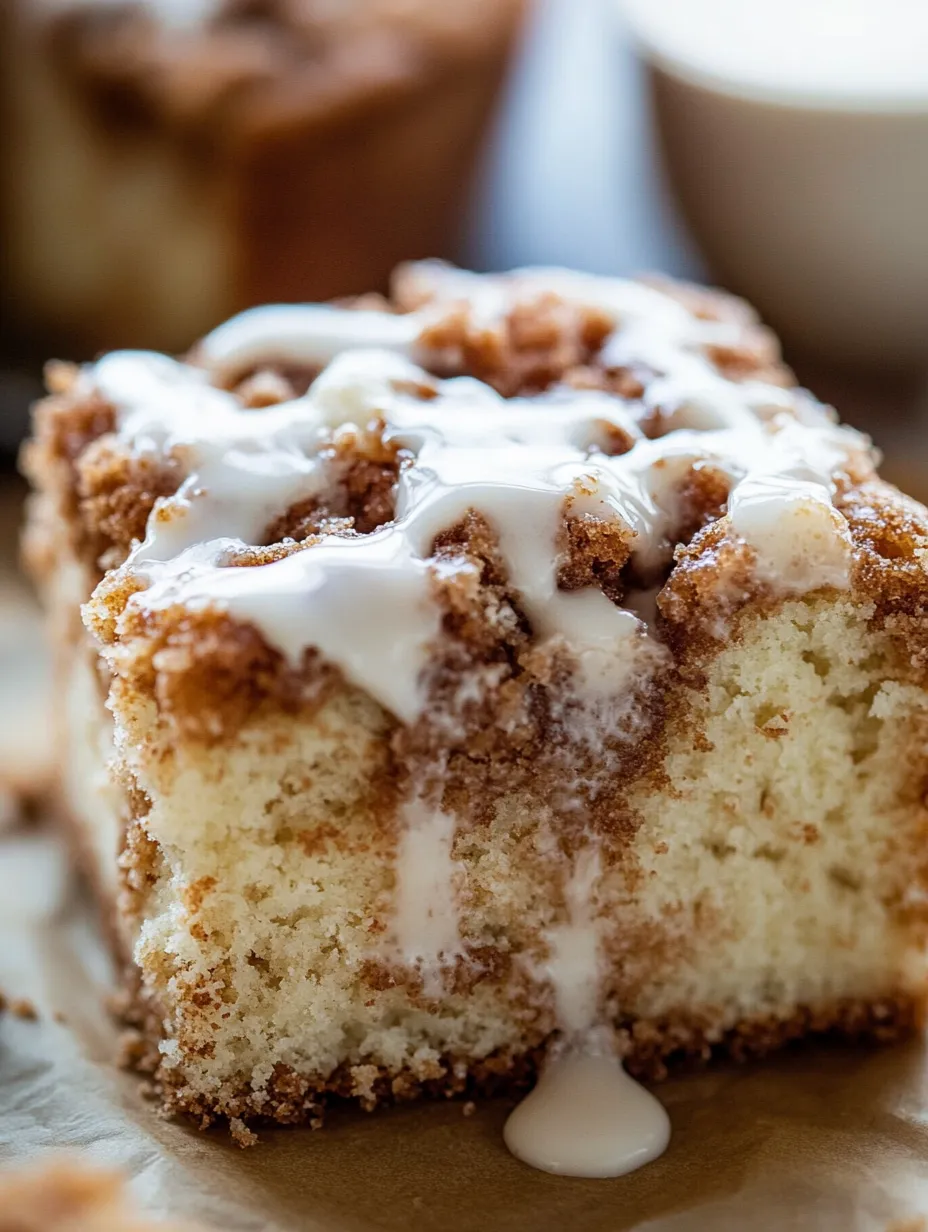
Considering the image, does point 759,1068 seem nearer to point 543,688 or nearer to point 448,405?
point 543,688

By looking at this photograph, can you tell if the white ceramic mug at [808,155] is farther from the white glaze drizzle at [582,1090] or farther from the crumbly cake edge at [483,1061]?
the white glaze drizzle at [582,1090]

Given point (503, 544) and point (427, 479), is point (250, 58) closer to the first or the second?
point (427, 479)

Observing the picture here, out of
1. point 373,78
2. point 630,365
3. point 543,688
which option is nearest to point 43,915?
point 543,688

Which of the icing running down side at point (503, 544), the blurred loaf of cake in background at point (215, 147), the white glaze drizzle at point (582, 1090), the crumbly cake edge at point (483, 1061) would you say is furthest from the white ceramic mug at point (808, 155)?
the white glaze drizzle at point (582, 1090)

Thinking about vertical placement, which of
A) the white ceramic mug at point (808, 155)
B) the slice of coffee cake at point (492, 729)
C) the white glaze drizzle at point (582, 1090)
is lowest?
the white glaze drizzle at point (582, 1090)

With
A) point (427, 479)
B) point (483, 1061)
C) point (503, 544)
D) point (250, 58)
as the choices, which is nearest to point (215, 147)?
point (250, 58)

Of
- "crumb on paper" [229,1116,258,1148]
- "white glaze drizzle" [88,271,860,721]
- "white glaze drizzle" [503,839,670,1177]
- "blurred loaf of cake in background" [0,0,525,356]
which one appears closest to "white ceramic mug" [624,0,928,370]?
"blurred loaf of cake in background" [0,0,525,356]
